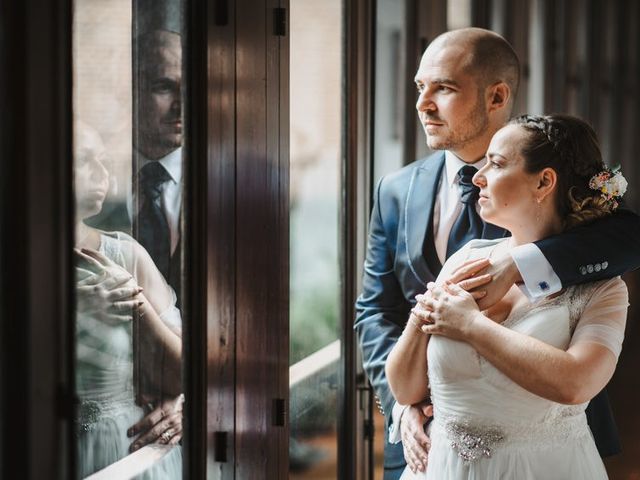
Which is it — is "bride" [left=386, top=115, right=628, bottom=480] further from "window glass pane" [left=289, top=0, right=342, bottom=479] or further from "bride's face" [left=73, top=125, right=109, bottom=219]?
"bride's face" [left=73, top=125, right=109, bottom=219]

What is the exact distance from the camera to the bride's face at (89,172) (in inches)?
48.8

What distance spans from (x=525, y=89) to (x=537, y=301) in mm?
2609

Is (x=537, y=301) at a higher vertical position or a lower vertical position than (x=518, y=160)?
lower

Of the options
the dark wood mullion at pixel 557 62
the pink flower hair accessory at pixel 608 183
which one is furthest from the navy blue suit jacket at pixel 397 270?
the dark wood mullion at pixel 557 62

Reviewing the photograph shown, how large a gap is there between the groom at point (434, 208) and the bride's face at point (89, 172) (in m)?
1.12

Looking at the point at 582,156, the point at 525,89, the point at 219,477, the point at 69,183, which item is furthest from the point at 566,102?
the point at 69,183

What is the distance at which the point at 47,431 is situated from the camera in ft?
3.73

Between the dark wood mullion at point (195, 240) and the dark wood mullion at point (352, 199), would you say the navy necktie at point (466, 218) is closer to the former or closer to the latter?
the dark wood mullion at point (352, 199)

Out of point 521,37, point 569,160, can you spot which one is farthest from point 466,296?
point 521,37

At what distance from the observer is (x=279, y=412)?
7.23 feet

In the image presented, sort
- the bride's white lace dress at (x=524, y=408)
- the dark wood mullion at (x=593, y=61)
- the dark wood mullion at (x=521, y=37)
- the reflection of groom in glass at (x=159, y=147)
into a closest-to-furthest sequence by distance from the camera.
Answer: the reflection of groom in glass at (x=159, y=147)
the bride's white lace dress at (x=524, y=408)
the dark wood mullion at (x=521, y=37)
the dark wood mullion at (x=593, y=61)

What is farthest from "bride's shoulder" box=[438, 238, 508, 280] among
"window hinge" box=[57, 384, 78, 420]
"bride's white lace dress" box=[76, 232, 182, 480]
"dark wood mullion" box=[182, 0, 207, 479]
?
"window hinge" box=[57, 384, 78, 420]

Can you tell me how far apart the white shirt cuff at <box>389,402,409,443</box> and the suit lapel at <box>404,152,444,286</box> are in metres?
0.33

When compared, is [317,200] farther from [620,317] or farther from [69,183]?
[69,183]
